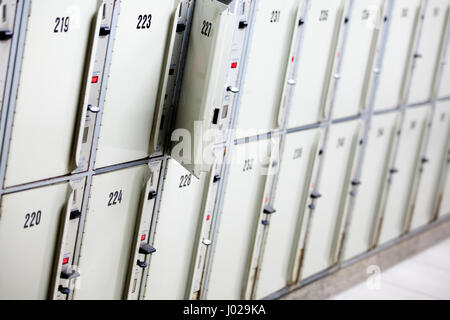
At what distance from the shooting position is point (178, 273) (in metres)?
5.05

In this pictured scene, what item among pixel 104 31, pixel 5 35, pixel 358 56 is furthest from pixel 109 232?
pixel 358 56

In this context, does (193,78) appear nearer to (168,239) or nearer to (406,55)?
(168,239)

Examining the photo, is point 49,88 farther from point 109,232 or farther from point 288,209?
point 288,209

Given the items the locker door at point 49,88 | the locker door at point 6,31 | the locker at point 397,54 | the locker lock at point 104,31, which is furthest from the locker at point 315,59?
the locker door at point 6,31

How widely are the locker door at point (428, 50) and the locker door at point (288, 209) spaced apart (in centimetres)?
161

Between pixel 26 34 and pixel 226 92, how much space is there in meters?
1.61

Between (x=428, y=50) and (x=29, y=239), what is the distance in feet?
14.8

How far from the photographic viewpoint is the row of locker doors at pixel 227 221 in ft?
13.3

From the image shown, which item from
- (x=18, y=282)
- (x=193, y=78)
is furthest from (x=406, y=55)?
(x=18, y=282)

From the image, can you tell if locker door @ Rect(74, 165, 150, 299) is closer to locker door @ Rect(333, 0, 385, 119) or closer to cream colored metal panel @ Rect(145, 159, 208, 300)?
cream colored metal panel @ Rect(145, 159, 208, 300)

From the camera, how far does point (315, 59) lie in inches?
218

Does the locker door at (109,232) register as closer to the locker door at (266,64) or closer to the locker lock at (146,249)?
the locker lock at (146,249)

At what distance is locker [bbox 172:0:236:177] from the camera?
4.09m

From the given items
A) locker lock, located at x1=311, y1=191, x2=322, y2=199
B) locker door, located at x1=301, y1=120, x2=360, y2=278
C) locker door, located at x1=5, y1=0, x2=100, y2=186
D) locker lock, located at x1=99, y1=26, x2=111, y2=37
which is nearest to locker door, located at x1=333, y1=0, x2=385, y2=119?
locker door, located at x1=301, y1=120, x2=360, y2=278
